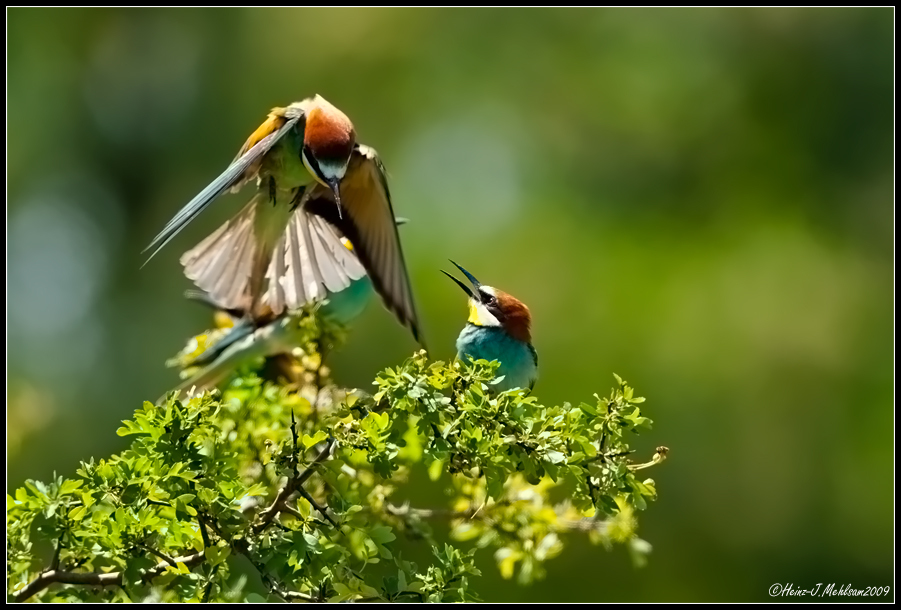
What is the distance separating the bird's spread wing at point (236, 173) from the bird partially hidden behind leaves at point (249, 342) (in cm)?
28

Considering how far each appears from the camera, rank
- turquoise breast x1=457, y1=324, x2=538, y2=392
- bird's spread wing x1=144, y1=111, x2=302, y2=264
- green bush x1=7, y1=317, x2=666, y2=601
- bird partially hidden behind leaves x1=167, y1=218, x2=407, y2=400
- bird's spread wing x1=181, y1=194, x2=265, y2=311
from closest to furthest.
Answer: green bush x1=7, y1=317, x2=666, y2=601 < bird's spread wing x1=144, y1=111, x2=302, y2=264 < turquoise breast x1=457, y1=324, x2=538, y2=392 < bird partially hidden behind leaves x1=167, y1=218, x2=407, y2=400 < bird's spread wing x1=181, y1=194, x2=265, y2=311

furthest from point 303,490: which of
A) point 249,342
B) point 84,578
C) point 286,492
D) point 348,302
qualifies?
point 348,302

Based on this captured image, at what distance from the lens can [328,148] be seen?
205 cm

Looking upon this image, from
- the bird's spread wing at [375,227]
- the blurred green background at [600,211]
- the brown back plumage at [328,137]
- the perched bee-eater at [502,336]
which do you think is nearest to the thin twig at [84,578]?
the perched bee-eater at [502,336]

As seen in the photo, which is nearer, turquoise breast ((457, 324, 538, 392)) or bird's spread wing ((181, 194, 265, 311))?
turquoise breast ((457, 324, 538, 392))

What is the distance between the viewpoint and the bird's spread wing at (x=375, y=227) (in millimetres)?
2100

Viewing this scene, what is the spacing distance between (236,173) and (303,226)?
318mm

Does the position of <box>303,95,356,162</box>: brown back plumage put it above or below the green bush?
above

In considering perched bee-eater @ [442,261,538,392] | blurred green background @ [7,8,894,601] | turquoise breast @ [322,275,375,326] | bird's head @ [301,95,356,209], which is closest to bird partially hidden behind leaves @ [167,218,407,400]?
turquoise breast @ [322,275,375,326]

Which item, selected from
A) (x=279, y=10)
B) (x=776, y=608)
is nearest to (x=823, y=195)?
(x=279, y=10)

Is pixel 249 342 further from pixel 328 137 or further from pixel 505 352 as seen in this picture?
pixel 505 352

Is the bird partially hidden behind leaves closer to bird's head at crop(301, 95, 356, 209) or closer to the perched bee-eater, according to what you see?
bird's head at crop(301, 95, 356, 209)

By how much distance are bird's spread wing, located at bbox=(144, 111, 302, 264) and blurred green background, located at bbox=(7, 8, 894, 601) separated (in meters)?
3.10

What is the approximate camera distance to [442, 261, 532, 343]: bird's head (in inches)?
70.6
